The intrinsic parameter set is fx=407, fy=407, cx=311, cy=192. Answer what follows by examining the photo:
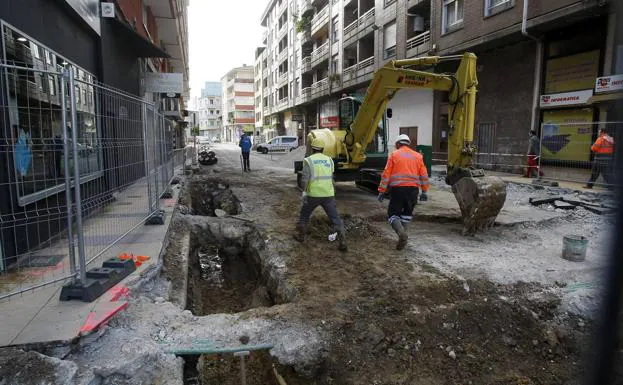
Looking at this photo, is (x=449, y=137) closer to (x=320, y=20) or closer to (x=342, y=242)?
(x=342, y=242)

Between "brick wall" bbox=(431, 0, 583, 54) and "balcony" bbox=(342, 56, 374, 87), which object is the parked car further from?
"brick wall" bbox=(431, 0, 583, 54)

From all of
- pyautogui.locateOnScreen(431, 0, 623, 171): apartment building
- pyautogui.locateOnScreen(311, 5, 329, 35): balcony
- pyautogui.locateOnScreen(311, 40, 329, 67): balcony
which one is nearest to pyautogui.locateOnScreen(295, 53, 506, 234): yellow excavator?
pyautogui.locateOnScreen(431, 0, 623, 171): apartment building

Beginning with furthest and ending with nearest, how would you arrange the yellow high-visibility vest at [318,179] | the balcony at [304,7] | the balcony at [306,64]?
the balcony at [306,64] → the balcony at [304,7] → the yellow high-visibility vest at [318,179]

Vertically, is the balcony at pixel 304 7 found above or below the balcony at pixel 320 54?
above

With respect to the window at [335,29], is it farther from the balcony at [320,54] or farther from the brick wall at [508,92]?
the brick wall at [508,92]

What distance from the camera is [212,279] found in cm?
748

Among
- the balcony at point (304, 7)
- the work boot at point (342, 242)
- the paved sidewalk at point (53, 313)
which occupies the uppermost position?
the balcony at point (304, 7)

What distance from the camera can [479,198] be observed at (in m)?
6.83

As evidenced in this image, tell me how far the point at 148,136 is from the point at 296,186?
270 inches

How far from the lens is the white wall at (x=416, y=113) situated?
21406mm

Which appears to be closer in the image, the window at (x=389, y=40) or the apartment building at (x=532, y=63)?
the apartment building at (x=532, y=63)

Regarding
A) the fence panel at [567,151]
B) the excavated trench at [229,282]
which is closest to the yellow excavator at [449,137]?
the excavated trench at [229,282]

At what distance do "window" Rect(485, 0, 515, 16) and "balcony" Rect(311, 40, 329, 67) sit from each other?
19231 millimetres

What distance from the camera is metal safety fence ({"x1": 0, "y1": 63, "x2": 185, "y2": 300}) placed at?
149 inches
